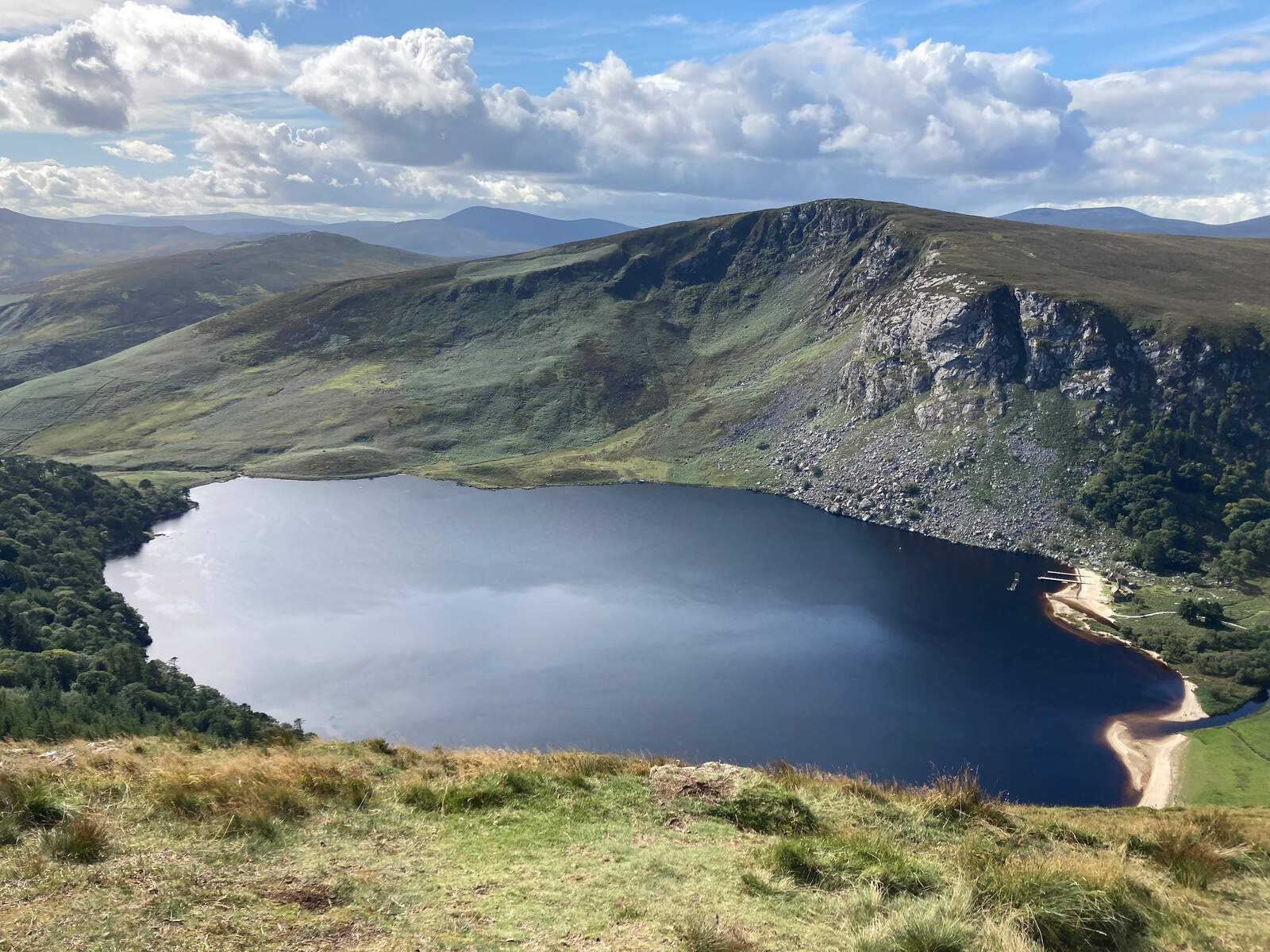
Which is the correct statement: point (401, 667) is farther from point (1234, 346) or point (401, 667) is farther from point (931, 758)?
point (1234, 346)

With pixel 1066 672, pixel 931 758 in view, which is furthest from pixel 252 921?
pixel 1066 672

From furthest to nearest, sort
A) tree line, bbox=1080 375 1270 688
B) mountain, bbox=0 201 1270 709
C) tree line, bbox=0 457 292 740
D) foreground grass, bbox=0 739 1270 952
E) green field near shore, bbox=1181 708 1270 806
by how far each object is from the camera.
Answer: mountain, bbox=0 201 1270 709
tree line, bbox=1080 375 1270 688
green field near shore, bbox=1181 708 1270 806
tree line, bbox=0 457 292 740
foreground grass, bbox=0 739 1270 952

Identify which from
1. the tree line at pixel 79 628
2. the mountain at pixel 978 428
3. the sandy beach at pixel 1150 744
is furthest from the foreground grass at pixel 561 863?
the mountain at pixel 978 428

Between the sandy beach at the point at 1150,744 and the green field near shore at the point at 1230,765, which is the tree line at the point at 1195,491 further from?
the green field near shore at the point at 1230,765

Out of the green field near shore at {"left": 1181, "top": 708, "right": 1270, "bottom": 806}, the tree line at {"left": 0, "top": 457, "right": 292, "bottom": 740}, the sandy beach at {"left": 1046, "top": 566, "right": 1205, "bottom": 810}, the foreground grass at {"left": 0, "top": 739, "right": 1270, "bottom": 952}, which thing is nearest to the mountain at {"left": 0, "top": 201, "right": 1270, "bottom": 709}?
the sandy beach at {"left": 1046, "top": 566, "right": 1205, "bottom": 810}

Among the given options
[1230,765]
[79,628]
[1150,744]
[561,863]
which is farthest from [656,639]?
[561,863]

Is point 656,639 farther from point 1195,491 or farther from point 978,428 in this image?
point 1195,491

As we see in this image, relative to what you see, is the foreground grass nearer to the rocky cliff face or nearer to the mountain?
the mountain
